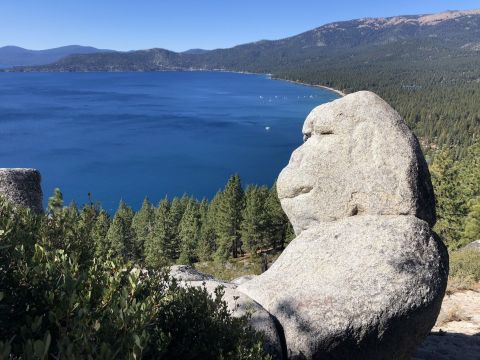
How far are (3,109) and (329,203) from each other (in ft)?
664

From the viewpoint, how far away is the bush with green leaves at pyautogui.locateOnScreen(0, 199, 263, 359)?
4586 millimetres

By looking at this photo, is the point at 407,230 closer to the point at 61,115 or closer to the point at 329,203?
the point at 329,203

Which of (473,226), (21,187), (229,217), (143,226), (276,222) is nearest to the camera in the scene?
(21,187)

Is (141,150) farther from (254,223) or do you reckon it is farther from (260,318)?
(260,318)

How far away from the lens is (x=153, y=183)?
9950 centimetres

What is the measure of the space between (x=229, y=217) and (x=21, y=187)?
38044 mm

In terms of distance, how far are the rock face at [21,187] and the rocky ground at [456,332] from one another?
12970mm

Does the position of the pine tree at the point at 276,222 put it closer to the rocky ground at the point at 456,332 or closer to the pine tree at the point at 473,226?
the pine tree at the point at 473,226

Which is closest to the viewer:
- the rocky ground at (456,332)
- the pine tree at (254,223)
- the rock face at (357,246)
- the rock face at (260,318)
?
the rock face at (260,318)

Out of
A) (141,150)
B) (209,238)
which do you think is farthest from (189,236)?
(141,150)

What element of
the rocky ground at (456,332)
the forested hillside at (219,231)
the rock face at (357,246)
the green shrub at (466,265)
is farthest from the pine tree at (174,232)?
the rock face at (357,246)

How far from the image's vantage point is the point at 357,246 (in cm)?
1019

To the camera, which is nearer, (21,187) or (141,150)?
(21,187)

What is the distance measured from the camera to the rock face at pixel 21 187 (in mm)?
13297
